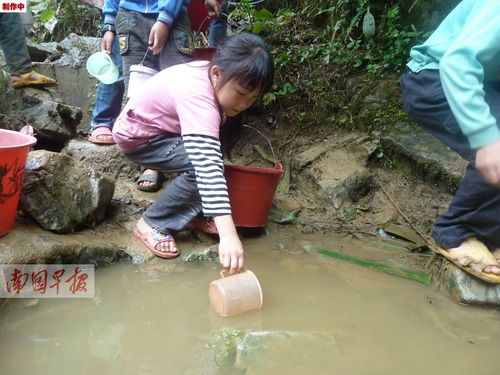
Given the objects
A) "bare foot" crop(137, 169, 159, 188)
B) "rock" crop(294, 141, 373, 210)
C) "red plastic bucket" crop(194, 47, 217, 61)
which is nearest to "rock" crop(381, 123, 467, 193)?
"rock" crop(294, 141, 373, 210)

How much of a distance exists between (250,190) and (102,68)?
4.44 ft

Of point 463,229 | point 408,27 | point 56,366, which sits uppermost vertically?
point 408,27

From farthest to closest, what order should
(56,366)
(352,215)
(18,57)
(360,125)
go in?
(360,125) < (18,57) < (352,215) < (56,366)

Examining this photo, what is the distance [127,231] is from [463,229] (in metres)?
1.78

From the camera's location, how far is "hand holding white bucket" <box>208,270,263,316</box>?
1.75 m

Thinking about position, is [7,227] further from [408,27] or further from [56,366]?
[408,27]

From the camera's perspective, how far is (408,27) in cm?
354

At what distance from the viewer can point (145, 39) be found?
2836 mm

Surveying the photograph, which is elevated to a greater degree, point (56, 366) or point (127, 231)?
point (56, 366)

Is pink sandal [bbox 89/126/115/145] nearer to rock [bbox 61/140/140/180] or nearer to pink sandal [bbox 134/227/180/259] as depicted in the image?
rock [bbox 61/140/140/180]

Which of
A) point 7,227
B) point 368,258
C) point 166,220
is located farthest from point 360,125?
point 7,227

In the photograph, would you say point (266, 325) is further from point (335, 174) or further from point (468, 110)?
point (335, 174)

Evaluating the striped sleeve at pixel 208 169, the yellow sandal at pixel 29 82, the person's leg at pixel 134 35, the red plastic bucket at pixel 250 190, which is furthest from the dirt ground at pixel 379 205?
the yellow sandal at pixel 29 82

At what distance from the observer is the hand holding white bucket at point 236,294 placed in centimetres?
175
